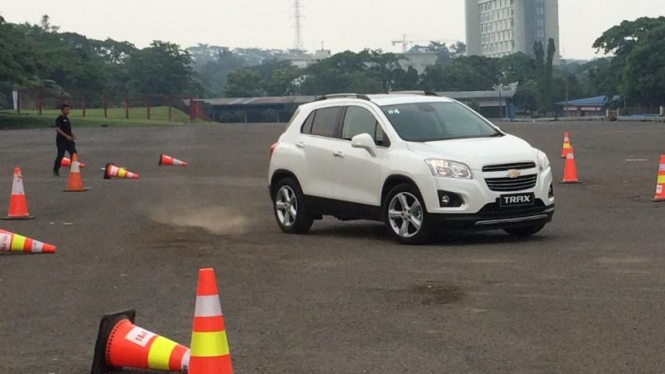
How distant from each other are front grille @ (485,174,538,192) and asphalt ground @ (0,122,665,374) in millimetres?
587

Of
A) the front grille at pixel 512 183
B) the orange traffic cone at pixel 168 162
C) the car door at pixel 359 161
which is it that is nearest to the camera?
the front grille at pixel 512 183

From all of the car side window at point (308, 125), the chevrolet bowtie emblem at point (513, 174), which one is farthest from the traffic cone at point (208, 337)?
the car side window at point (308, 125)

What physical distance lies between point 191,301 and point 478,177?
14.3ft

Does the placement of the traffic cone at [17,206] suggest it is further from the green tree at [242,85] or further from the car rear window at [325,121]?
the green tree at [242,85]

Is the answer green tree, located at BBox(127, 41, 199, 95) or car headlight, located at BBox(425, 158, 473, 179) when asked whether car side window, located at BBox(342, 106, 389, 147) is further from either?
green tree, located at BBox(127, 41, 199, 95)

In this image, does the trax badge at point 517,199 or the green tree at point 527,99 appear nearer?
the trax badge at point 517,199

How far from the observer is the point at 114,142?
51.7 metres

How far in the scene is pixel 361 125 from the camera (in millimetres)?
15344

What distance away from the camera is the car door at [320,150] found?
15469 mm

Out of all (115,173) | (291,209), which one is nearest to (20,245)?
(291,209)

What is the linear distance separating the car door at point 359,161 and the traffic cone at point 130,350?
7.20m

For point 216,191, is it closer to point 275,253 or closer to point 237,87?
point 275,253

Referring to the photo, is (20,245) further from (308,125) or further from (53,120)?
(53,120)

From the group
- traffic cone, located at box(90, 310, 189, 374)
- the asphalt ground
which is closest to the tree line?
the asphalt ground
